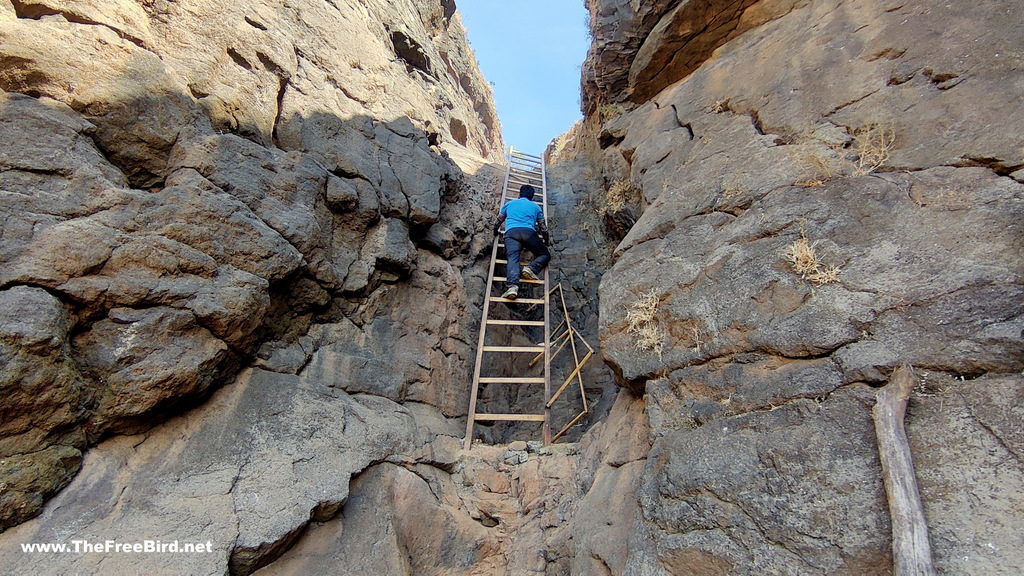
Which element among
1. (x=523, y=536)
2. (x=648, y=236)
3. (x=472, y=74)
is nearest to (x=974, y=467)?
(x=648, y=236)

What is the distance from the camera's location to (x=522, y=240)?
659cm

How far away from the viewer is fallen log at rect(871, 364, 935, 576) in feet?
6.16

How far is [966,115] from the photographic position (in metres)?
2.95

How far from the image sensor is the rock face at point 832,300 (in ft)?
6.93

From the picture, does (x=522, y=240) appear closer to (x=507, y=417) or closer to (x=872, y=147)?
(x=507, y=417)

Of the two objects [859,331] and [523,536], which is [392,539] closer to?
[523,536]

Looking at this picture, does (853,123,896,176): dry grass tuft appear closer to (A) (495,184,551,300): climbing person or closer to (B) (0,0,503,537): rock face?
(A) (495,184,551,300): climbing person

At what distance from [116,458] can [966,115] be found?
587 centimetres

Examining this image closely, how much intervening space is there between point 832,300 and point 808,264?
0.31 meters

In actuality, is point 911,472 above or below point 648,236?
below

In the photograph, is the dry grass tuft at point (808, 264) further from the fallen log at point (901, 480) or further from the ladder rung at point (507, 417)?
the ladder rung at point (507, 417)

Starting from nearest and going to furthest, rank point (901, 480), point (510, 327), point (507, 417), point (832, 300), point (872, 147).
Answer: point (901, 480) < point (832, 300) < point (872, 147) < point (507, 417) < point (510, 327)

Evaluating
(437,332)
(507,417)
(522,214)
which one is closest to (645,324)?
(507,417)

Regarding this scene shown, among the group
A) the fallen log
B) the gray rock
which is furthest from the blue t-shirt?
the fallen log
